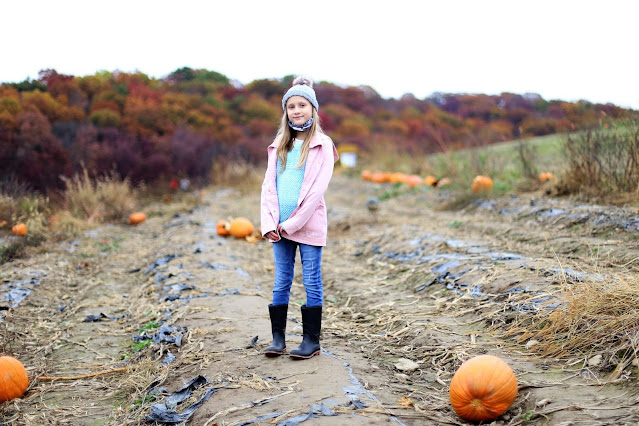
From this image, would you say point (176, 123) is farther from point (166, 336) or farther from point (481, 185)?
point (166, 336)

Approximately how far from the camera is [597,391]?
102 inches

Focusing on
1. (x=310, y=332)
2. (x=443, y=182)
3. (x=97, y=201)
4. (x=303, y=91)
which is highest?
(x=303, y=91)

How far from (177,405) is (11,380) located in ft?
3.65

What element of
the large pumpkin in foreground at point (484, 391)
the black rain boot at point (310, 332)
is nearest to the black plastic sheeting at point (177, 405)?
the black rain boot at point (310, 332)

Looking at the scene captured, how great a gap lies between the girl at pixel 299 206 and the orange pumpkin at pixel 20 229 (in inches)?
216

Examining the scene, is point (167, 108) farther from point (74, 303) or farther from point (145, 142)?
point (74, 303)

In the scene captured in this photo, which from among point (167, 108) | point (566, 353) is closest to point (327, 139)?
point (566, 353)

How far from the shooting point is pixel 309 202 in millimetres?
3268

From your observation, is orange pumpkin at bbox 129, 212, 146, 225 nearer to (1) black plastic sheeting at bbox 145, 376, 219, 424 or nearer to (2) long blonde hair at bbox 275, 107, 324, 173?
(2) long blonde hair at bbox 275, 107, 324, 173

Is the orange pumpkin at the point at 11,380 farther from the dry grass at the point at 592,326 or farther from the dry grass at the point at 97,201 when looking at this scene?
the dry grass at the point at 97,201

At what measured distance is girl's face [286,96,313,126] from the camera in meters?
3.37

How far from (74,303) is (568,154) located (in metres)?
7.04

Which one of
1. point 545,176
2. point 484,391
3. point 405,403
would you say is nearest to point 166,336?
point 405,403

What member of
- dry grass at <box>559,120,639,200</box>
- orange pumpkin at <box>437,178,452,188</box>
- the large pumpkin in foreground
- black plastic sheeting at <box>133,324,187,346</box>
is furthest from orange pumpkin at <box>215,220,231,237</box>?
the large pumpkin in foreground
